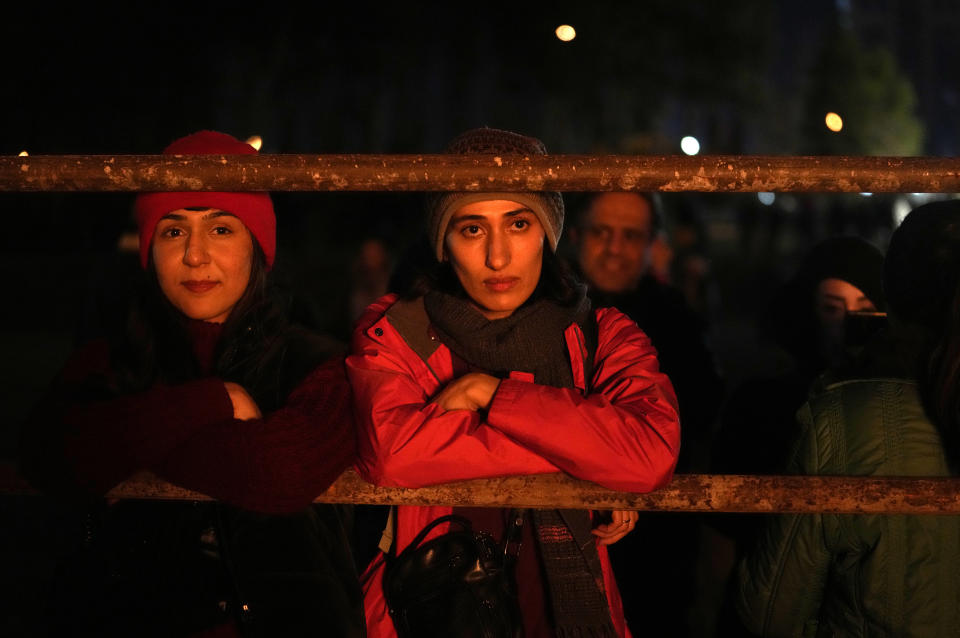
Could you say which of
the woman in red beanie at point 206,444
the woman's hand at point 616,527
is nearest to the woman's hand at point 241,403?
the woman in red beanie at point 206,444

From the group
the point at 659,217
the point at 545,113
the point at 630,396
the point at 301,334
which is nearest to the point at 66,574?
the point at 301,334

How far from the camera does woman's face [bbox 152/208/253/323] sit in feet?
7.48

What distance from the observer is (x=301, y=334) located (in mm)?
2293

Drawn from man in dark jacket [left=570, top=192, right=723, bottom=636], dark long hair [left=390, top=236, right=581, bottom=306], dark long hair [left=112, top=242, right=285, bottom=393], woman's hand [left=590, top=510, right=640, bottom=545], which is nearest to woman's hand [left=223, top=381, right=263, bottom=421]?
dark long hair [left=112, top=242, right=285, bottom=393]

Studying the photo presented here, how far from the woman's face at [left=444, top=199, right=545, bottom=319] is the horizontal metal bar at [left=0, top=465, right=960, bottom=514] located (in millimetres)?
589

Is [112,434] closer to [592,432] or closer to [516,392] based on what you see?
[516,392]

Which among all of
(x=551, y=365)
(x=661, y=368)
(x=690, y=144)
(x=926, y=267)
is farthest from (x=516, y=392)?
(x=690, y=144)

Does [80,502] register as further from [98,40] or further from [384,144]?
[384,144]

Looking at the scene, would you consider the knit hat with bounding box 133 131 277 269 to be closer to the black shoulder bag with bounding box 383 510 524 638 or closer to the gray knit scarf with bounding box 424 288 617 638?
the gray knit scarf with bounding box 424 288 617 638

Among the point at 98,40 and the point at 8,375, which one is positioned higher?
the point at 98,40

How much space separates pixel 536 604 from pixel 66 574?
1.05 metres

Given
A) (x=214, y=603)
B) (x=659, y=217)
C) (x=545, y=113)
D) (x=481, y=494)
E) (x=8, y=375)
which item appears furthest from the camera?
(x=545, y=113)

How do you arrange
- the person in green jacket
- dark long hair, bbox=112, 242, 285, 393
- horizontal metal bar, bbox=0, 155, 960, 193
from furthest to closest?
dark long hair, bbox=112, 242, 285, 393
the person in green jacket
horizontal metal bar, bbox=0, 155, 960, 193

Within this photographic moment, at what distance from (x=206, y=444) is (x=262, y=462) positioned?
117 millimetres
